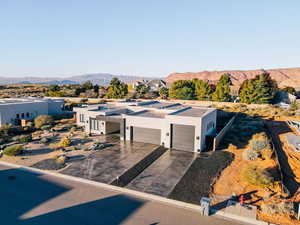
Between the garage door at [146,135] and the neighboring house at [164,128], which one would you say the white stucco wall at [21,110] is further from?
the garage door at [146,135]

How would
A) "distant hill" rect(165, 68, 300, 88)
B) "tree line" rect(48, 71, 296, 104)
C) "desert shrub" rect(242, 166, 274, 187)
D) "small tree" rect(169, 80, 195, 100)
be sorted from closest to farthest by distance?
"desert shrub" rect(242, 166, 274, 187) → "tree line" rect(48, 71, 296, 104) → "small tree" rect(169, 80, 195, 100) → "distant hill" rect(165, 68, 300, 88)

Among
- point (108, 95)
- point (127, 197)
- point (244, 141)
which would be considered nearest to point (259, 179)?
point (127, 197)

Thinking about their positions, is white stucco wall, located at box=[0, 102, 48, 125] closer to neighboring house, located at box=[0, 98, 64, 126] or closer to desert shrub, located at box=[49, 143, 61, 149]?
neighboring house, located at box=[0, 98, 64, 126]

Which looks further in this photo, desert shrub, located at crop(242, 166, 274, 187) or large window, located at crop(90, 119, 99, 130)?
large window, located at crop(90, 119, 99, 130)

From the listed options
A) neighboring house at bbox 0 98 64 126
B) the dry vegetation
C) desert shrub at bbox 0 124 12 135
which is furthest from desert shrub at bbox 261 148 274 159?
neighboring house at bbox 0 98 64 126

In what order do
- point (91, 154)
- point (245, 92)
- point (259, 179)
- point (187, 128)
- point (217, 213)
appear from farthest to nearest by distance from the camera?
point (245, 92) → point (187, 128) → point (91, 154) → point (259, 179) → point (217, 213)

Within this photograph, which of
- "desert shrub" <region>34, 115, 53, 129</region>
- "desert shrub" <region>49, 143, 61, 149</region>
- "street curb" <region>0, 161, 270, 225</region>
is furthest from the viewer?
"desert shrub" <region>34, 115, 53, 129</region>

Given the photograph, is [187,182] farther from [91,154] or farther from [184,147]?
[91,154]
